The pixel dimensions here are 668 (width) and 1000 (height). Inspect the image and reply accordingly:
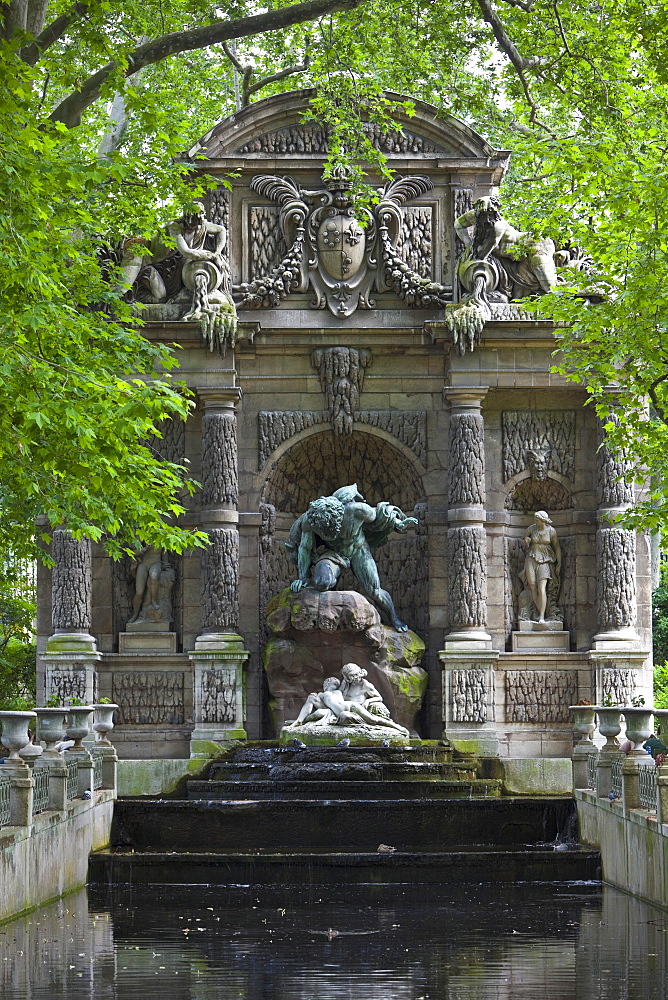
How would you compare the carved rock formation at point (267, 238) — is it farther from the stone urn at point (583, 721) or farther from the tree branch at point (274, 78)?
the stone urn at point (583, 721)

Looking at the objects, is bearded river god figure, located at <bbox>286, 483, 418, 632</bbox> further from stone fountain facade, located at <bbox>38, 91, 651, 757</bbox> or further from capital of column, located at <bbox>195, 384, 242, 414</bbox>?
capital of column, located at <bbox>195, 384, 242, 414</bbox>

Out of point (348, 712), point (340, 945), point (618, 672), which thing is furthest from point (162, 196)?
point (340, 945)

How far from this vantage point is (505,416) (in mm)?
25750

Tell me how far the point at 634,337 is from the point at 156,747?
984 cm

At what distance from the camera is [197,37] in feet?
60.7

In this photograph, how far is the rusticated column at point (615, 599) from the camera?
80.4 ft

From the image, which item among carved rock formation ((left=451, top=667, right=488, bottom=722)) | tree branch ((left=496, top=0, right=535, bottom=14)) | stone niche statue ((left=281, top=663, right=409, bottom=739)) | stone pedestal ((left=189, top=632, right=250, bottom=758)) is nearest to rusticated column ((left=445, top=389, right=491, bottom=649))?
carved rock formation ((left=451, top=667, right=488, bottom=722))

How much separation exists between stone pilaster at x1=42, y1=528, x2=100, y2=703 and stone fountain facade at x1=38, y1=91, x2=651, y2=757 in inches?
1.3

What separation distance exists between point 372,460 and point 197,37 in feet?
30.6

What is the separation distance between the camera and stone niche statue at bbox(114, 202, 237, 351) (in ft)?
82.1

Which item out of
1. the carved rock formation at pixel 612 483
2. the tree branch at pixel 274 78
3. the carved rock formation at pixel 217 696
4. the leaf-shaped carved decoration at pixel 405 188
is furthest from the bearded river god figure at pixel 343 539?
the tree branch at pixel 274 78

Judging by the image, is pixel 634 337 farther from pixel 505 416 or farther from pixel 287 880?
pixel 287 880

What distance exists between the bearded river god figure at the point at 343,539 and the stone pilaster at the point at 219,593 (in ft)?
3.40

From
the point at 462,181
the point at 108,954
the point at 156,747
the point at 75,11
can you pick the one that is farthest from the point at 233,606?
the point at 108,954
